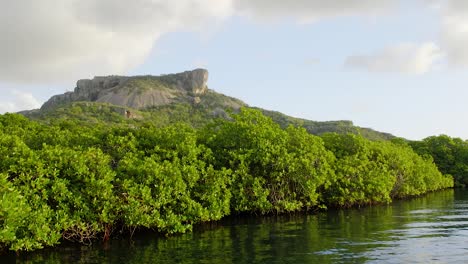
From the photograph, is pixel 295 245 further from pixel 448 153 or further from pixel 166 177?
pixel 448 153

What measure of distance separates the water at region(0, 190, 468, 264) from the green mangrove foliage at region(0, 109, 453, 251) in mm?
1474

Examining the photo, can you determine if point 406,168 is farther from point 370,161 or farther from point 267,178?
point 267,178

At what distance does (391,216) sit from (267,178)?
38.2ft

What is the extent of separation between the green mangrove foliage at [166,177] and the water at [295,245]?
4.83ft

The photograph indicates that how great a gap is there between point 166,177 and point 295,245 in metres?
10.4

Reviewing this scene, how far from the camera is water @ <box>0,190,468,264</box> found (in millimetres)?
21969

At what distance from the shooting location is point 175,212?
107 feet

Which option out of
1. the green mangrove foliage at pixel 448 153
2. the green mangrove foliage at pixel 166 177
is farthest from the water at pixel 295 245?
the green mangrove foliage at pixel 448 153

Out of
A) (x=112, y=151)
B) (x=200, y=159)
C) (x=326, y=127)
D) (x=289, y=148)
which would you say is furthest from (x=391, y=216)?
(x=326, y=127)

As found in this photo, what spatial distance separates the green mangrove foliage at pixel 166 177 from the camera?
25.7m

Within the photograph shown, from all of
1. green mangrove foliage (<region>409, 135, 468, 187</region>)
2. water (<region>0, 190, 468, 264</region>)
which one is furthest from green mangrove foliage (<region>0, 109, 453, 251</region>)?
green mangrove foliage (<region>409, 135, 468, 187</region>)

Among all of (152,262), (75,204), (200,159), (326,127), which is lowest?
(152,262)

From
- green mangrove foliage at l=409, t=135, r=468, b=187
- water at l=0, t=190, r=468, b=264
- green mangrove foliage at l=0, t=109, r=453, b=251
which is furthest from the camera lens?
green mangrove foliage at l=409, t=135, r=468, b=187

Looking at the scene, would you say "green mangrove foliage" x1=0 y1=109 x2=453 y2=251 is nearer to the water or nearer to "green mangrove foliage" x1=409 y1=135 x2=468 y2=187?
the water
